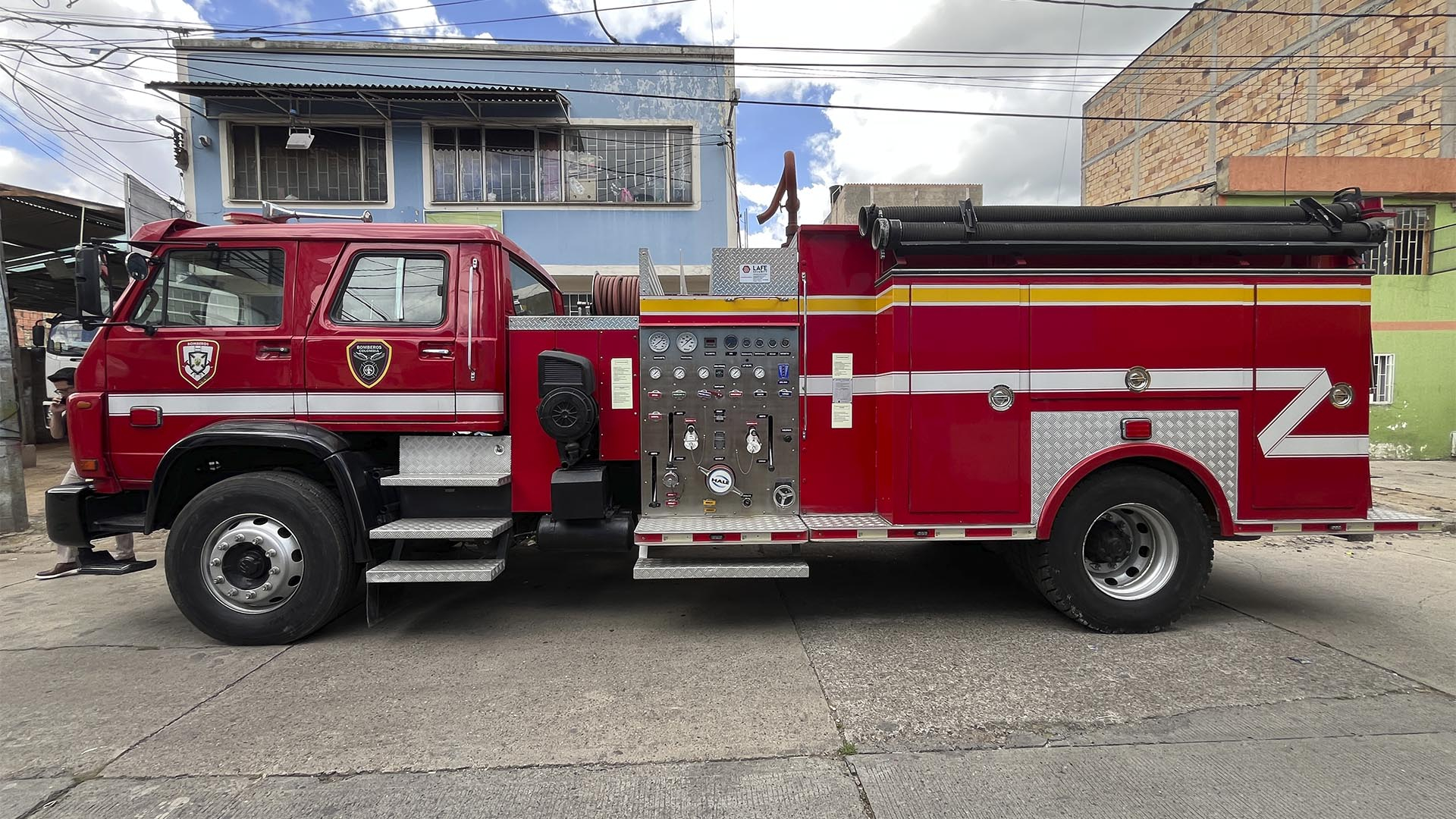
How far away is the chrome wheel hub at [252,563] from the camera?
3717 millimetres

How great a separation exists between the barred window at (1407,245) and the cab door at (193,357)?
631 inches

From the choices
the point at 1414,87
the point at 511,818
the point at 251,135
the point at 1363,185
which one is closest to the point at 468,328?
the point at 511,818

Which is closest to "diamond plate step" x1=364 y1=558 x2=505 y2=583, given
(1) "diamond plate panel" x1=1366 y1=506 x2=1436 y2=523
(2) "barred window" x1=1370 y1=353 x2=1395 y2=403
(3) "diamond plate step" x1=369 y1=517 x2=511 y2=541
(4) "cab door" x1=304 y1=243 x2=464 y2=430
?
(3) "diamond plate step" x1=369 y1=517 x2=511 y2=541

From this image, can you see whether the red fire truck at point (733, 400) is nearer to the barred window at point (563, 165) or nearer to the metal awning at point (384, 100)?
the metal awning at point (384, 100)

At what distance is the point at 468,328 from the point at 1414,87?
17.7 m

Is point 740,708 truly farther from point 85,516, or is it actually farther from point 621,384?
point 85,516

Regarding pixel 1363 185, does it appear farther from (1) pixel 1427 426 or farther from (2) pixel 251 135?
(2) pixel 251 135

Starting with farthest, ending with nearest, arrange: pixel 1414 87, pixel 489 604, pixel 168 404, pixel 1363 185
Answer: pixel 1414 87, pixel 1363 185, pixel 489 604, pixel 168 404

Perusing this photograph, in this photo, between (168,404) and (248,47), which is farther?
(248,47)

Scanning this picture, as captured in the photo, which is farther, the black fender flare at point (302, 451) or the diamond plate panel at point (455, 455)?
the diamond plate panel at point (455, 455)

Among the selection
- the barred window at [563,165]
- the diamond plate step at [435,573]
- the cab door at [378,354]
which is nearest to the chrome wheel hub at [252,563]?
the diamond plate step at [435,573]

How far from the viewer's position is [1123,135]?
755 inches

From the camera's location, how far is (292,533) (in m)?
3.72

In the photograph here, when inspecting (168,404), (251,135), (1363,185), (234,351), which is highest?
(251,135)
